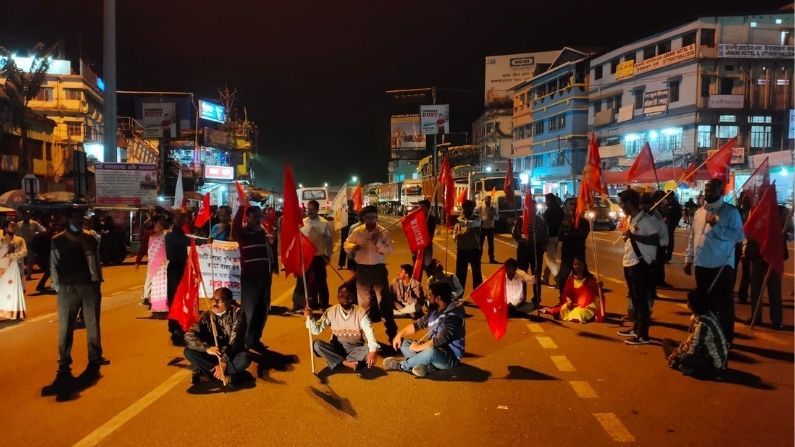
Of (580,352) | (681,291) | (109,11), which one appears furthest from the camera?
(109,11)

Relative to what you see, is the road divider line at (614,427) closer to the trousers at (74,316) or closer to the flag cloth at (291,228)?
the flag cloth at (291,228)

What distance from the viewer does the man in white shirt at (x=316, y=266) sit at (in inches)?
377

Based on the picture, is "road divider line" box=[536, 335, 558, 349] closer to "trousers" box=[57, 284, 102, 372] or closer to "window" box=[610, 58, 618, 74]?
"trousers" box=[57, 284, 102, 372]

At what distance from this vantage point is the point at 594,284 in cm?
857

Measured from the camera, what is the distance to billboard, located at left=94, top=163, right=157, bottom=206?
841 inches

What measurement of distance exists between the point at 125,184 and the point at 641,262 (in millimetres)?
19567

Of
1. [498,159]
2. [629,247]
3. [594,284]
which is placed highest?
[498,159]

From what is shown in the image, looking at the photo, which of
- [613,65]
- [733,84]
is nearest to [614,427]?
[733,84]

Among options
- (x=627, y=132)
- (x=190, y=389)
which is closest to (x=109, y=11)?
(x=190, y=389)

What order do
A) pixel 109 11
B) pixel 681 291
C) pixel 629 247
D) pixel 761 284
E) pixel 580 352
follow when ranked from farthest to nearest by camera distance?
pixel 109 11
pixel 681 291
pixel 761 284
pixel 629 247
pixel 580 352

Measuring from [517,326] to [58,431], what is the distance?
578cm

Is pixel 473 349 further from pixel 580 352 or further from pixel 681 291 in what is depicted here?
pixel 681 291

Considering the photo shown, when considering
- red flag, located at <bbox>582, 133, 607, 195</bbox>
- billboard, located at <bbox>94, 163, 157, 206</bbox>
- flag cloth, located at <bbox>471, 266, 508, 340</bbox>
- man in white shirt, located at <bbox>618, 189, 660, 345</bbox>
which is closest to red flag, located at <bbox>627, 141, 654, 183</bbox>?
red flag, located at <bbox>582, 133, 607, 195</bbox>

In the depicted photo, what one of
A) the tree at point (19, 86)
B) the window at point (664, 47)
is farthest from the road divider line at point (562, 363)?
the window at point (664, 47)
